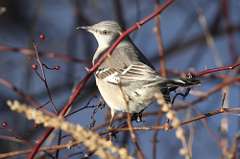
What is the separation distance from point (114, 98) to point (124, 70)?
0.62ft

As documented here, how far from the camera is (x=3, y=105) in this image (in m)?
5.61

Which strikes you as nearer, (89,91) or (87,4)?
(89,91)

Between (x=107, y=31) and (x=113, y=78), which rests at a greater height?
(x=107, y=31)

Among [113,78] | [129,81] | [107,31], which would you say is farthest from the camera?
[107,31]

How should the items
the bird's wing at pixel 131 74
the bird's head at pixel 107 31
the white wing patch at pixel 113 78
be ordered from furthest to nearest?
the bird's head at pixel 107 31, the white wing patch at pixel 113 78, the bird's wing at pixel 131 74

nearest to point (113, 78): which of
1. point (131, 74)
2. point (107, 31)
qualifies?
point (131, 74)

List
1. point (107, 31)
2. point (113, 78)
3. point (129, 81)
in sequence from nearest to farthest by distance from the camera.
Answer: point (129, 81)
point (113, 78)
point (107, 31)

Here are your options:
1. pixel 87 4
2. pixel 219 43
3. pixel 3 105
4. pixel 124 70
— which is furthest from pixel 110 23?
pixel 219 43

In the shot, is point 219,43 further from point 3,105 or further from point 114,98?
point 114,98

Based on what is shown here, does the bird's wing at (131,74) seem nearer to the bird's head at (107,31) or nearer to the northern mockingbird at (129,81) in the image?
the northern mockingbird at (129,81)

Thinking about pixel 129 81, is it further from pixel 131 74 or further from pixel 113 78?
pixel 113 78

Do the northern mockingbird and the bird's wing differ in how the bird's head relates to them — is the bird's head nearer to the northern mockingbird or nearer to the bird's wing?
the northern mockingbird

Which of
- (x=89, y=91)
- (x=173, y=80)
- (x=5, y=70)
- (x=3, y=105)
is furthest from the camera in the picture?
(x=5, y=70)

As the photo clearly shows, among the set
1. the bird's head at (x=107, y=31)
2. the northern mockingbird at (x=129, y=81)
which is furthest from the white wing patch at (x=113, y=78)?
the bird's head at (x=107, y=31)
